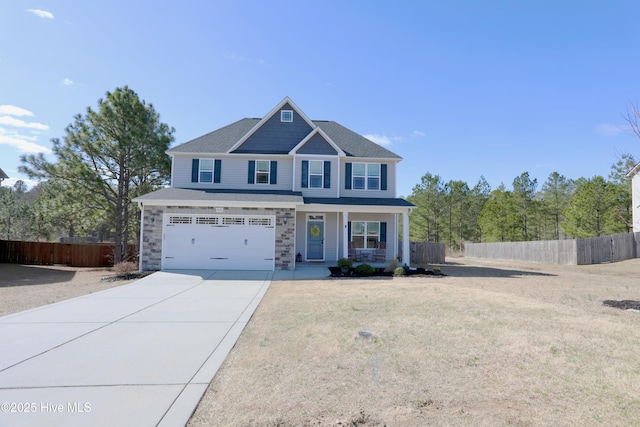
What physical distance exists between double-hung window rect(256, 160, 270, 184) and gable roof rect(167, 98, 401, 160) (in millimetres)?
587

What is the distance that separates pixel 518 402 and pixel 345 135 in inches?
765

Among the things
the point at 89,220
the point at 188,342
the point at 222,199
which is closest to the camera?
the point at 188,342

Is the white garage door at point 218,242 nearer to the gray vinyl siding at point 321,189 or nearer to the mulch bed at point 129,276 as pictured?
the mulch bed at point 129,276

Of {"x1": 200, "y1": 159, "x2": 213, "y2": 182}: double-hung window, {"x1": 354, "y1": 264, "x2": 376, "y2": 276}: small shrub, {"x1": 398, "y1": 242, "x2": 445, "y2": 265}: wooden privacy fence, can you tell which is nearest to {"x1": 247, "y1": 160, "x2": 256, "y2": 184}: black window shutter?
{"x1": 200, "y1": 159, "x2": 213, "y2": 182}: double-hung window

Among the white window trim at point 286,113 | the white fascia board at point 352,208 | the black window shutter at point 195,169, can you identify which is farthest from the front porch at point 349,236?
the black window shutter at point 195,169

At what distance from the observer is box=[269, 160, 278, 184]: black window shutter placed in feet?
62.5

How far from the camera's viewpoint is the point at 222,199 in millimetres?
15695

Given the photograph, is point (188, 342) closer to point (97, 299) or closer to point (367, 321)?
point (367, 321)

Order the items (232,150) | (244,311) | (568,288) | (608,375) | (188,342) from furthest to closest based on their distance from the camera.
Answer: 1. (232,150)
2. (568,288)
3. (244,311)
4. (188,342)
5. (608,375)

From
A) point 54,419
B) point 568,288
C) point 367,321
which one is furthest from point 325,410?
point 568,288

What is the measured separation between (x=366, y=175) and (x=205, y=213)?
8.75 meters

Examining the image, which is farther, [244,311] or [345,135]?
[345,135]

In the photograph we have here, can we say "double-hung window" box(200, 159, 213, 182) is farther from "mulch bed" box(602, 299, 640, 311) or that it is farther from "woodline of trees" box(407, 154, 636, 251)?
"woodline of trees" box(407, 154, 636, 251)

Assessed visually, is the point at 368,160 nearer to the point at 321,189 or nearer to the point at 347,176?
the point at 347,176
